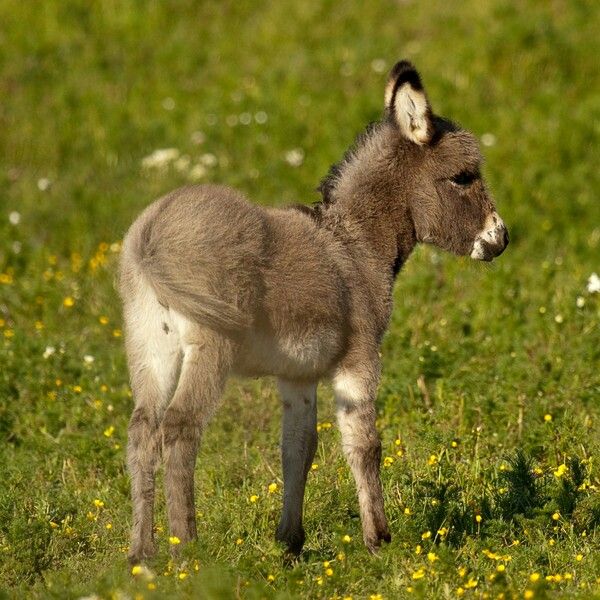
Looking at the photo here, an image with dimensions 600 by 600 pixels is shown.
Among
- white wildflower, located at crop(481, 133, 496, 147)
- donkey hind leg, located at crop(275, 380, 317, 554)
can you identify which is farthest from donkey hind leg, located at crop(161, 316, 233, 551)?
white wildflower, located at crop(481, 133, 496, 147)

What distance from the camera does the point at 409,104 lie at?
21.5 ft

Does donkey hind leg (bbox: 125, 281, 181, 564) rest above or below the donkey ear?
below

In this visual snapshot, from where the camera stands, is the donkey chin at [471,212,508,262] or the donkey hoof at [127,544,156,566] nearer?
the donkey hoof at [127,544,156,566]

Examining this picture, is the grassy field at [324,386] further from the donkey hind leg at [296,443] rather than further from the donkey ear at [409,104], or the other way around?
the donkey ear at [409,104]

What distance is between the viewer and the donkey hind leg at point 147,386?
18.4ft

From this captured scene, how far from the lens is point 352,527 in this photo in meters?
6.17

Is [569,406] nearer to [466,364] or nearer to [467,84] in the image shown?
[466,364]

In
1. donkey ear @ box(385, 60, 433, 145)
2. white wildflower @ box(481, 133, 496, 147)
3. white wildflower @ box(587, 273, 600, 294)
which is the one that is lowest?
white wildflower @ box(587, 273, 600, 294)

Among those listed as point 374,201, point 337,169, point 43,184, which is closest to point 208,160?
point 43,184

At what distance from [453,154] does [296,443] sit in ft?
6.05

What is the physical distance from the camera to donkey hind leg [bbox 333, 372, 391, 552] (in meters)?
5.89

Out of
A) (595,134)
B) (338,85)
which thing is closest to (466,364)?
(595,134)

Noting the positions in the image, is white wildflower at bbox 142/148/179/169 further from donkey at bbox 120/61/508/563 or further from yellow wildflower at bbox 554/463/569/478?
yellow wildflower at bbox 554/463/569/478

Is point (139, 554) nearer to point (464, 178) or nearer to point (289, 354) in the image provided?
point (289, 354)
